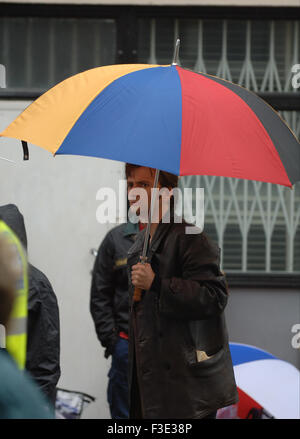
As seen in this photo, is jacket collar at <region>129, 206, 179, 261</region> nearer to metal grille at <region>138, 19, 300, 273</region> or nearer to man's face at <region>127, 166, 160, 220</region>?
man's face at <region>127, 166, 160, 220</region>

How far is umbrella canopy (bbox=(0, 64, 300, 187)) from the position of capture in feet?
9.23

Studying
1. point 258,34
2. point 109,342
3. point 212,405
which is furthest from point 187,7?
point 212,405

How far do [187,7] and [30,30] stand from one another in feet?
4.09

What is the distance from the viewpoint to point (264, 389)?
3770mm

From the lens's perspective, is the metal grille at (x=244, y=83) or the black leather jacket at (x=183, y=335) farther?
the metal grille at (x=244, y=83)

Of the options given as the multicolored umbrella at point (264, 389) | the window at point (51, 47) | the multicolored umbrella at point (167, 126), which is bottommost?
the multicolored umbrella at point (264, 389)

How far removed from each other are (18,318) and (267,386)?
2.40 m

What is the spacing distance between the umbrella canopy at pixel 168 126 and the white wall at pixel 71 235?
272 cm

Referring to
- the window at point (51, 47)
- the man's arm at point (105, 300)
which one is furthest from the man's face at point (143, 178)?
the window at point (51, 47)

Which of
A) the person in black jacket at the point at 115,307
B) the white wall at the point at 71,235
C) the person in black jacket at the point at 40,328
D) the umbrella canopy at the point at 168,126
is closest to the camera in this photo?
the umbrella canopy at the point at 168,126

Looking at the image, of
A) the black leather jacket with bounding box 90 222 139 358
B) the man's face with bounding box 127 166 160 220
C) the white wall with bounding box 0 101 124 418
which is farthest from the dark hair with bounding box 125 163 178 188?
the white wall with bounding box 0 101 124 418

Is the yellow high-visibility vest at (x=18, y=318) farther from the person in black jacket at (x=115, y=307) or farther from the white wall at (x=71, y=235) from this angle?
the white wall at (x=71, y=235)

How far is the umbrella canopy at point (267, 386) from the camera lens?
3.65 metres

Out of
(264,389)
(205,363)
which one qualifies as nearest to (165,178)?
(205,363)
